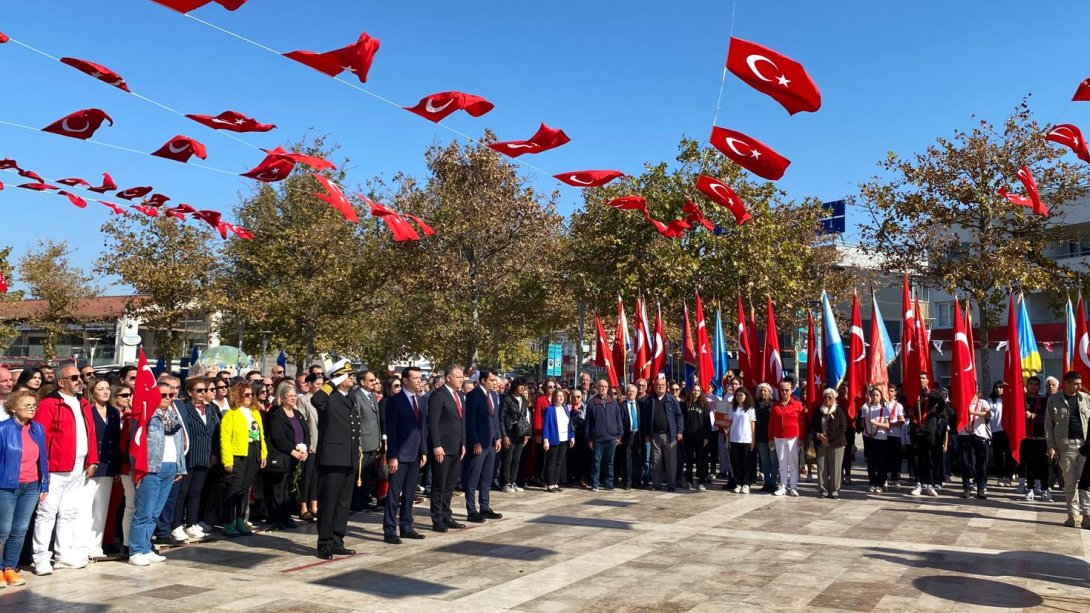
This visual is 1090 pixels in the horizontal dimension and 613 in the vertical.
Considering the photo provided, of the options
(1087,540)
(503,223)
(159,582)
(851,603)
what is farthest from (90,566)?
(503,223)

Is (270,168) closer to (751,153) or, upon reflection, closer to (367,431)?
(367,431)

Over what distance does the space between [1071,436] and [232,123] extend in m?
10.9

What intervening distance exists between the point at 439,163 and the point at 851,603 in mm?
24548

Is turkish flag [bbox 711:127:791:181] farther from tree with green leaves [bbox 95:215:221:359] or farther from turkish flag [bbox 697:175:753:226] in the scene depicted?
tree with green leaves [bbox 95:215:221:359]

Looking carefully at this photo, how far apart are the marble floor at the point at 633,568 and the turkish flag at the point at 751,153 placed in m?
4.14

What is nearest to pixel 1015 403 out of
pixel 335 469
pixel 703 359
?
pixel 703 359

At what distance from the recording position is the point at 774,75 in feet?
27.1

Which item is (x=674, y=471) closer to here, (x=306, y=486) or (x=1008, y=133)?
(x=306, y=486)

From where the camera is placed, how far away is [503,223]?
29.5 m

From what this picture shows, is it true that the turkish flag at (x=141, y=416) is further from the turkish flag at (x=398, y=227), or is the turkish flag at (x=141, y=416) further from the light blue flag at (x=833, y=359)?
the light blue flag at (x=833, y=359)

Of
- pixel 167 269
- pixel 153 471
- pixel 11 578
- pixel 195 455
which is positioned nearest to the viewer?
pixel 11 578

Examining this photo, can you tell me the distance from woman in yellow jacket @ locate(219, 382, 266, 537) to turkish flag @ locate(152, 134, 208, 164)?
9.17ft

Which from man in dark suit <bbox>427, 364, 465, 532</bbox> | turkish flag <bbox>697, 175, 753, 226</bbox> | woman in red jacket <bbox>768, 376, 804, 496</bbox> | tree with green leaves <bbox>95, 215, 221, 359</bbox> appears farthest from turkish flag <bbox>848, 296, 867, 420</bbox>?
tree with green leaves <bbox>95, 215, 221, 359</bbox>

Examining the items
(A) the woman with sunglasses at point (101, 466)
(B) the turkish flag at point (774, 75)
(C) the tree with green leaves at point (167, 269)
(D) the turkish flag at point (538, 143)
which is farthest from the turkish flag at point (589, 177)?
(C) the tree with green leaves at point (167, 269)
